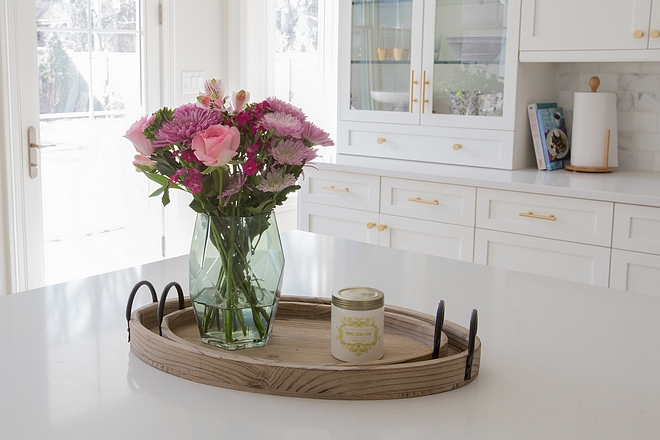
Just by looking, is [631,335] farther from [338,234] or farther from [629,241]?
[338,234]

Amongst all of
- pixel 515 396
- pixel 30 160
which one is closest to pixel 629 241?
pixel 515 396

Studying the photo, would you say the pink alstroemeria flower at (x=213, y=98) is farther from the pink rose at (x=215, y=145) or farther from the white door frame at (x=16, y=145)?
the white door frame at (x=16, y=145)

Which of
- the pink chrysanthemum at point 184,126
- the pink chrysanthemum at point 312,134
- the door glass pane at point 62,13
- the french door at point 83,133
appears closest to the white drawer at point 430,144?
the french door at point 83,133

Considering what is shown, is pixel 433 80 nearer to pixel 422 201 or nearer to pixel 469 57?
pixel 469 57

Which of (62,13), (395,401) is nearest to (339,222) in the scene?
(62,13)

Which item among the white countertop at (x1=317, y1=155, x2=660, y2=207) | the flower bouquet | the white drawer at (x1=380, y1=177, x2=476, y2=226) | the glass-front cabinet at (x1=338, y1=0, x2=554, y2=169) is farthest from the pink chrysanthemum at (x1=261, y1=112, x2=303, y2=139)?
the glass-front cabinet at (x1=338, y1=0, x2=554, y2=169)

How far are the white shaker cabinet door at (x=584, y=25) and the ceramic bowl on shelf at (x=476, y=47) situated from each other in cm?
14

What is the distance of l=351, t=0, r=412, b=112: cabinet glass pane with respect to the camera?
3.30 meters

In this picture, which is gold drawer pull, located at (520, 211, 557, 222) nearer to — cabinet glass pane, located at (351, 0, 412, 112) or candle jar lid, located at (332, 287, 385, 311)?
cabinet glass pane, located at (351, 0, 412, 112)

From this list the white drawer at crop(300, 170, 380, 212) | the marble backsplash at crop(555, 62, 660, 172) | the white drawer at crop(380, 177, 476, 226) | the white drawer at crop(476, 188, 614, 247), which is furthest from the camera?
the white drawer at crop(300, 170, 380, 212)

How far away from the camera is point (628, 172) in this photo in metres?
3.00

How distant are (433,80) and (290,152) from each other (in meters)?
2.31

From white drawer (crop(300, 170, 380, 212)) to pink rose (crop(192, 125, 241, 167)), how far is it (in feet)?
7.00

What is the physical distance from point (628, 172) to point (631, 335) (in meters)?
1.97
